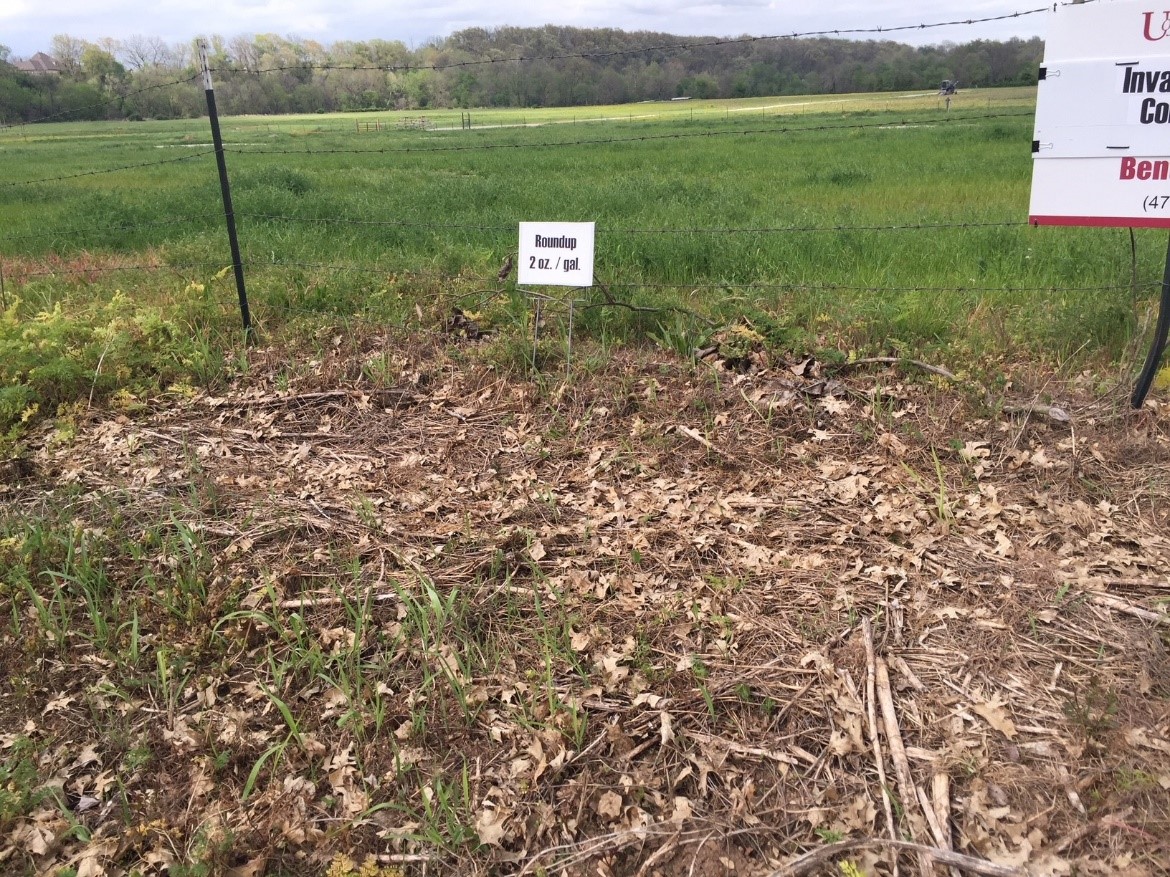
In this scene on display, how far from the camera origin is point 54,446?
5.40 metres

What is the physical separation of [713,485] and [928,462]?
45.3 inches

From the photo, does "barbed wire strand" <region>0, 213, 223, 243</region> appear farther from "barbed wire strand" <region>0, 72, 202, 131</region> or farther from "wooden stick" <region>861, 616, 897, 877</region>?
"wooden stick" <region>861, 616, 897, 877</region>

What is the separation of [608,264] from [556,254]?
2.52m

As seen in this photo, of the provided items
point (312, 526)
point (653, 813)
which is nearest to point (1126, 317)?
point (653, 813)

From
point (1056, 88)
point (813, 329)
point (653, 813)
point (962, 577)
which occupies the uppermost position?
point (1056, 88)

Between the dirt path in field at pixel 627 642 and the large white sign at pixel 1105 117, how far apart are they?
1.14 metres

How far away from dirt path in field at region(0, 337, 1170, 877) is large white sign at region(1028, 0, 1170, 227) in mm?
1144

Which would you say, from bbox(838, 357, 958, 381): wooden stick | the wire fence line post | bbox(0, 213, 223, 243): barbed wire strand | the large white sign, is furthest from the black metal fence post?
bbox(0, 213, 223, 243): barbed wire strand

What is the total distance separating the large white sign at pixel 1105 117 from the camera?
414 centimetres

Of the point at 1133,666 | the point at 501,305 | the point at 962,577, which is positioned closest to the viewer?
the point at 1133,666

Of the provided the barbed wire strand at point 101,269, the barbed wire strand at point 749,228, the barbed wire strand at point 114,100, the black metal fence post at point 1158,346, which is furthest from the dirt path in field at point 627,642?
the barbed wire strand at point 101,269

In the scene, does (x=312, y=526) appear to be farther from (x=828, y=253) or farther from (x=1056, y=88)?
(x=828, y=253)

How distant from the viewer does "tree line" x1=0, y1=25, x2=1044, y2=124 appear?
7.07 metres

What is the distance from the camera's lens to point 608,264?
26.5 ft
